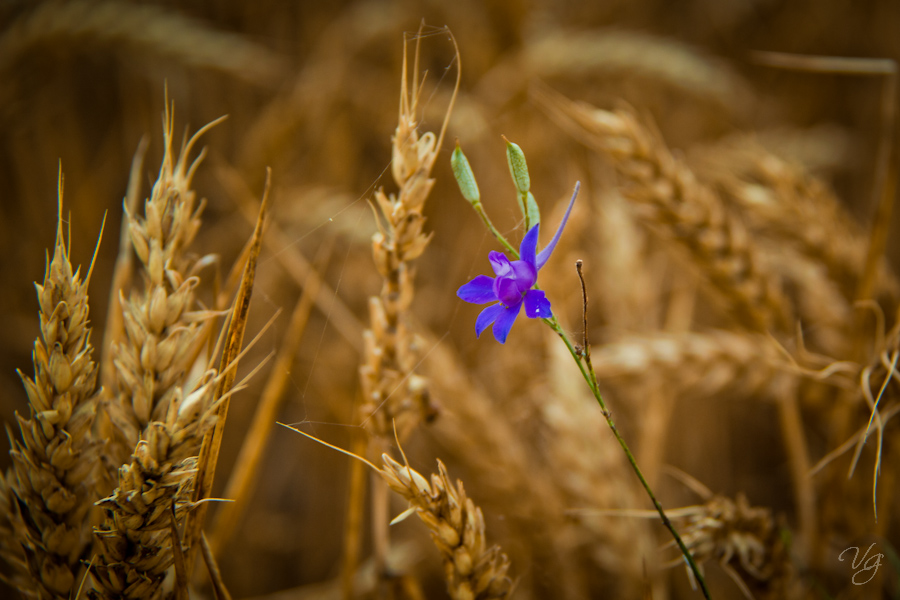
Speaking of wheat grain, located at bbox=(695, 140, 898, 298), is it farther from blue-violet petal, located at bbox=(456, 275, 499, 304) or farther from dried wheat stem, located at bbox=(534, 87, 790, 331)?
blue-violet petal, located at bbox=(456, 275, 499, 304)

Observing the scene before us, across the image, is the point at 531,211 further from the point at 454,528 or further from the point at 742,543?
the point at 742,543

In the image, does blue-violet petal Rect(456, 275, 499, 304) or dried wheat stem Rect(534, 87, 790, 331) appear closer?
blue-violet petal Rect(456, 275, 499, 304)

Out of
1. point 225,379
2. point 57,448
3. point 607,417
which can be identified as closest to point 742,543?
point 607,417

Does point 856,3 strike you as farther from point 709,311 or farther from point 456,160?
point 456,160

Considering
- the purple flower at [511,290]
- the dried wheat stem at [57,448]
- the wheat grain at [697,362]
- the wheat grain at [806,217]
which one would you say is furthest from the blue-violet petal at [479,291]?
the wheat grain at [806,217]

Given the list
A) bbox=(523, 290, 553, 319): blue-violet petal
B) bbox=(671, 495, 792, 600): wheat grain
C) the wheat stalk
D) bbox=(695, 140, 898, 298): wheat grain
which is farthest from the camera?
the wheat stalk

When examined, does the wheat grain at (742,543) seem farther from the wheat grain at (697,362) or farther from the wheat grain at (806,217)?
the wheat grain at (806,217)

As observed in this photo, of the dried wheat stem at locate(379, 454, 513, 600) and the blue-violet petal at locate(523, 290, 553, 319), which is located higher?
the blue-violet petal at locate(523, 290, 553, 319)

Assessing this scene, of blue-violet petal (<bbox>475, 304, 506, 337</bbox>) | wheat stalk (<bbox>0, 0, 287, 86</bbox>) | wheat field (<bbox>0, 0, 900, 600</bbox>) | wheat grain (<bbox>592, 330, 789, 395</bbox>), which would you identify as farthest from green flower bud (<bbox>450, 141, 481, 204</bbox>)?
wheat stalk (<bbox>0, 0, 287, 86</bbox>)
